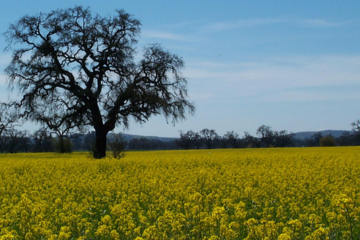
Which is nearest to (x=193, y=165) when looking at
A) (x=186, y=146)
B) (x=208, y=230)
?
(x=208, y=230)

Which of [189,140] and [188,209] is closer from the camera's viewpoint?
[188,209]

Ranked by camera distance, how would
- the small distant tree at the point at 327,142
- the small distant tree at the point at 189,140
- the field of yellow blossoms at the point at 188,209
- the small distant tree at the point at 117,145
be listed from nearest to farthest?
the field of yellow blossoms at the point at 188,209 → the small distant tree at the point at 117,145 → the small distant tree at the point at 327,142 → the small distant tree at the point at 189,140

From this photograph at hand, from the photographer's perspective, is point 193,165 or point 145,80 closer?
point 193,165

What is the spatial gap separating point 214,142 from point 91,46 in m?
77.1

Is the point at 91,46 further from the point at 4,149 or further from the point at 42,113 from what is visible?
the point at 4,149

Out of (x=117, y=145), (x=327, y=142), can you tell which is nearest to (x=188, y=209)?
(x=117, y=145)

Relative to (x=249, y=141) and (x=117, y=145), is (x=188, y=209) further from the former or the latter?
(x=249, y=141)

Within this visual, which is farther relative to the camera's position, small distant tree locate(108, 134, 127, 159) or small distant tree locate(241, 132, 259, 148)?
small distant tree locate(241, 132, 259, 148)

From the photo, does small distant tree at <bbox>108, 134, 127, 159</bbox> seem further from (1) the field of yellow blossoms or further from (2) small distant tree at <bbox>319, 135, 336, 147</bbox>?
(2) small distant tree at <bbox>319, 135, 336, 147</bbox>

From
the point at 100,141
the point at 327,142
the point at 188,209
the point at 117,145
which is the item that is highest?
the point at 100,141

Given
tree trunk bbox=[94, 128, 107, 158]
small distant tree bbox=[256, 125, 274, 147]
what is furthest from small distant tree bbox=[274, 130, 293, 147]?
tree trunk bbox=[94, 128, 107, 158]

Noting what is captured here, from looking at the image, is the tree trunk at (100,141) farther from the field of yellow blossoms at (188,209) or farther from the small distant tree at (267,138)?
the small distant tree at (267,138)

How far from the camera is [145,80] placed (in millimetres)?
31422

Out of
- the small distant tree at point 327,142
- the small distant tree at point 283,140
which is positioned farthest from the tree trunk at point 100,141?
the small distant tree at point 283,140
